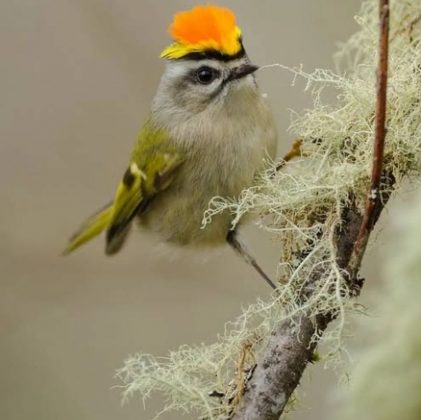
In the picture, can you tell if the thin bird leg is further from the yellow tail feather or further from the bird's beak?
the yellow tail feather

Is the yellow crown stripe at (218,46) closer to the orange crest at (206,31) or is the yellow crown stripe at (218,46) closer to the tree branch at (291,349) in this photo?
the orange crest at (206,31)

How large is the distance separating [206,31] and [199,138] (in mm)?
263

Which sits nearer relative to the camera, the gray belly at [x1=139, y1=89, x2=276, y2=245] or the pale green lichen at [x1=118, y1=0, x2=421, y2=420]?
the pale green lichen at [x1=118, y1=0, x2=421, y2=420]

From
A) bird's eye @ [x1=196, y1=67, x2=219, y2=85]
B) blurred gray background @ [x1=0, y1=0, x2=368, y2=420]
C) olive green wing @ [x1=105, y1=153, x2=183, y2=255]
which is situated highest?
bird's eye @ [x1=196, y1=67, x2=219, y2=85]

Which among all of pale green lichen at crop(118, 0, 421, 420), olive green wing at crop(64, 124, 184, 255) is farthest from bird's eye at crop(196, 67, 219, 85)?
pale green lichen at crop(118, 0, 421, 420)

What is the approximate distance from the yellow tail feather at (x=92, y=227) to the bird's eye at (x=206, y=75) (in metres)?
0.60

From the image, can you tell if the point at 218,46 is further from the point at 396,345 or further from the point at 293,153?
the point at 396,345

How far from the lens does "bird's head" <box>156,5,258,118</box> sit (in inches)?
83.5

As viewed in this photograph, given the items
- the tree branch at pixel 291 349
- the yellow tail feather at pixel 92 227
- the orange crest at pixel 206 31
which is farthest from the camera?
the yellow tail feather at pixel 92 227

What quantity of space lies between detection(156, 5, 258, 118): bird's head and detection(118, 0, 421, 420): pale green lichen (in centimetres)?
48

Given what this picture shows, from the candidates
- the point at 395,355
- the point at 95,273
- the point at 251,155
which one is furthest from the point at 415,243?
the point at 95,273

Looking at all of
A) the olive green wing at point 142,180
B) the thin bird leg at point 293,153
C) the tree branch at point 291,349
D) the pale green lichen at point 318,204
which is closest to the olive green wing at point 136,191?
the olive green wing at point 142,180

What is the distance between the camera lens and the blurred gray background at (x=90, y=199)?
147 inches

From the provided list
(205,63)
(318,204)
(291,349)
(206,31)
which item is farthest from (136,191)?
(291,349)
